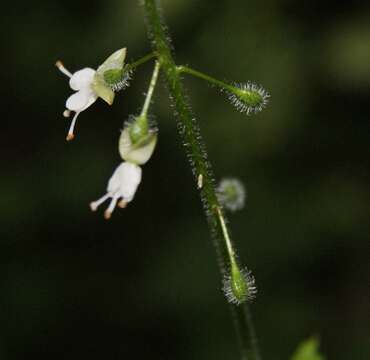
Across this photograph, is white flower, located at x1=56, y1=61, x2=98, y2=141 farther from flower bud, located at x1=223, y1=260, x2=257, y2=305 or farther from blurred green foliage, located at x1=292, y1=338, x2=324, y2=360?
blurred green foliage, located at x1=292, y1=338, x2=324, y2=360

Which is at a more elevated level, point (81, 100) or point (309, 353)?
point (81, 100)

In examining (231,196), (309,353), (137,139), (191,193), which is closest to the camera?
(137,139)

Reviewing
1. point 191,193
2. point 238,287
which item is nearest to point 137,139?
point 238,287

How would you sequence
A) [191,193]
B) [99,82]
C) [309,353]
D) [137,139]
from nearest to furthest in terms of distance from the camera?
[137,139] < [99,82] < [309,353] < [191,193]

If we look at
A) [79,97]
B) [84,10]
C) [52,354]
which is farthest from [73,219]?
[79,97]

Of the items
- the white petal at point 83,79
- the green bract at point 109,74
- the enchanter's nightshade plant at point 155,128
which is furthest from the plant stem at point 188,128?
the white petal at point 83,79

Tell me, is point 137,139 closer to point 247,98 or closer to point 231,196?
point 247,98

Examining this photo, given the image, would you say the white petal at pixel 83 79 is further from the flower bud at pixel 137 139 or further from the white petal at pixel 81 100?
the flower bud at pixel 137 139

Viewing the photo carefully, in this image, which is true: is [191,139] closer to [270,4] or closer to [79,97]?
[79,97]
